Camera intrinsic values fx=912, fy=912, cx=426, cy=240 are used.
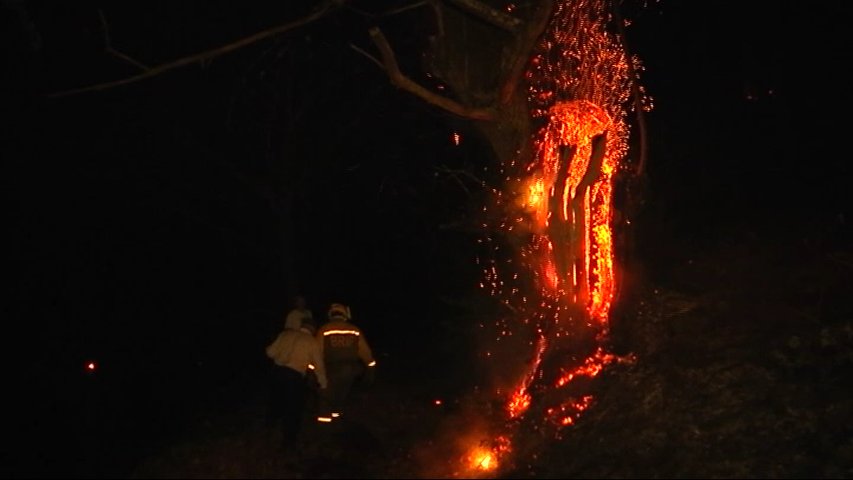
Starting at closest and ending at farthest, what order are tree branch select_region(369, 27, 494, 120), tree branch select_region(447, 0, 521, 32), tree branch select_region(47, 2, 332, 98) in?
tree branch select_region(47, 2, 332, 98)
tree branch select_region(369, 27, 494, 120)
tree branch select_region(447, 0, 521, 32)

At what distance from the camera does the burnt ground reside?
815 centimetres

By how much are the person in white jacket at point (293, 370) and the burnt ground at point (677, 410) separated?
36 cm

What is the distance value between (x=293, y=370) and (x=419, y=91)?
11.5 ft

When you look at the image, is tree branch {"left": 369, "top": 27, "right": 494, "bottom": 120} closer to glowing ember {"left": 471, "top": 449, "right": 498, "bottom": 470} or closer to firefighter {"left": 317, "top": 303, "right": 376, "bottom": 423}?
firefighter {"left": 317, "top": 303, "right": 376, "bottom": 423}

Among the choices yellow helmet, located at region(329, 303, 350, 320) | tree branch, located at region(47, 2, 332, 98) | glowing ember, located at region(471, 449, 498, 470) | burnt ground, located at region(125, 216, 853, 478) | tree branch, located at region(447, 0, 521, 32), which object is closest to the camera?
burnt ground, located at region(125, 216, 853, 478)

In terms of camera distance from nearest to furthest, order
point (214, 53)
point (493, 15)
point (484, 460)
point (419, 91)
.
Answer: point (214, 53) → point (484, 460) → point (493, 15) → point (419, 91)

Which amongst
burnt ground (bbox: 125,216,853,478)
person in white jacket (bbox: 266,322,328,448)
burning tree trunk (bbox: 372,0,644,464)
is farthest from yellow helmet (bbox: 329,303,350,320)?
burning tree trunk (bbox: 372,0,644,464)

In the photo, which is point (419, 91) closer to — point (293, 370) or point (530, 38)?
point (530, 38)

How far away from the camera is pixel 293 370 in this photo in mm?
10531

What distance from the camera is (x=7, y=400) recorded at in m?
20.0

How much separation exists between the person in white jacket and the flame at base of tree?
239 centimetres

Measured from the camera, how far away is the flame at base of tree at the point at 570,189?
433 inches

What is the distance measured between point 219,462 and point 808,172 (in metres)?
11.8

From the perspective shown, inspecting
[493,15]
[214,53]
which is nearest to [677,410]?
[493,15]
